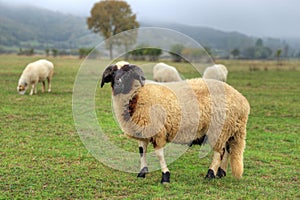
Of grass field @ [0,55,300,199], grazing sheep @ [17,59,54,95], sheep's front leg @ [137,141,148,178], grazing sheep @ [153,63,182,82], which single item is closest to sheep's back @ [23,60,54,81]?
grazing sheep @ [17,59,54,95]

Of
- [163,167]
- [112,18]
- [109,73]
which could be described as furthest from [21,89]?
[112,18]

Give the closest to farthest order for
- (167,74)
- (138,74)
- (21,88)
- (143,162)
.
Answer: (138,74) < (143,162) < (21,88) < (167,74)

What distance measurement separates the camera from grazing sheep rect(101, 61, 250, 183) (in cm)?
550

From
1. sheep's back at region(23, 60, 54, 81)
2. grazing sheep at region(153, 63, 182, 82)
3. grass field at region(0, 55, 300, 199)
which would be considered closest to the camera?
grass field at region(0, 55, 300, 199)

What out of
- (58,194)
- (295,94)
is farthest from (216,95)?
(295,94)

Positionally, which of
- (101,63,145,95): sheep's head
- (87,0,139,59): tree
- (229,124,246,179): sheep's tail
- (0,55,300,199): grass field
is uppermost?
(87,0,139,59): tree

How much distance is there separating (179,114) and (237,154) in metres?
1.34

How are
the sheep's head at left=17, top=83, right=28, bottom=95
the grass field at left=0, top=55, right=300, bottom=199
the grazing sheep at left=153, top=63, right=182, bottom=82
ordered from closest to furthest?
1. the grass field at left=0, top=55, right=300, bottom=199
2. the sheep's head at left=17, top=83, right=28, bottom=95
3. the grazing sheep at left=153, top=63, right=182, bottom=82

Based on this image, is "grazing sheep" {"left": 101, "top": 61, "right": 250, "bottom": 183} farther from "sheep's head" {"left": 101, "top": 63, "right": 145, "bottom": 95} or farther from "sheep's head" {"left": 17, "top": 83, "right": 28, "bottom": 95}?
"sheep's head" {"left": 17, "top": 83, "right": 28, "bottom": 95}

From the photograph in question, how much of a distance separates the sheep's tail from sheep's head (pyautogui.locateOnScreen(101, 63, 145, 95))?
1.98 m

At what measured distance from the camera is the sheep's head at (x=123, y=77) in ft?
17.2

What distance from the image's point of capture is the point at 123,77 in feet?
17.2

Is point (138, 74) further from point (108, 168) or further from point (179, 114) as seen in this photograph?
point (108, 168)

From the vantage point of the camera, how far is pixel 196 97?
5.82 meters
